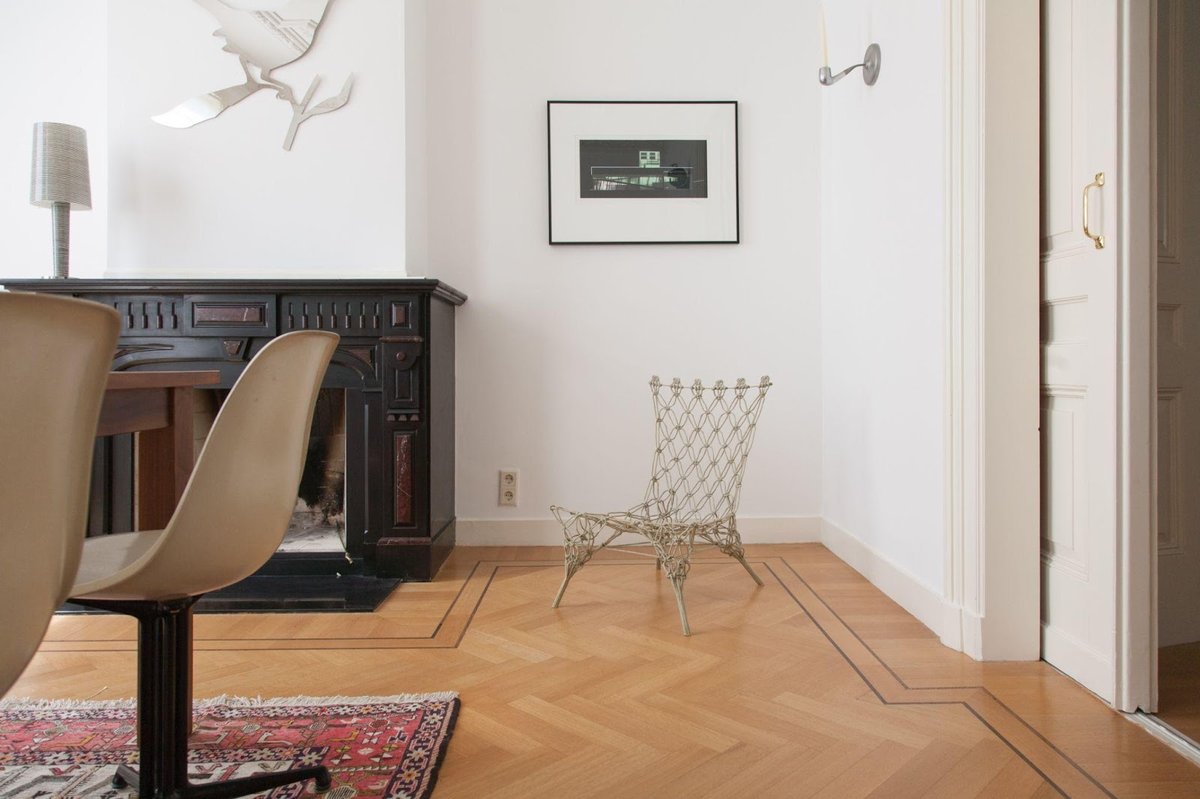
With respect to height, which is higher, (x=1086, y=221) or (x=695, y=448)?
(x=1086, y=221)

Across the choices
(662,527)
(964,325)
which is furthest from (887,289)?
(662,527)

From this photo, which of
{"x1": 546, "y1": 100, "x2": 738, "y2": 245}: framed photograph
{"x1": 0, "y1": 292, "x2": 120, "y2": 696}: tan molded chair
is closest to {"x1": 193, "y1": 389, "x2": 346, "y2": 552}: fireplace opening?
{"x1": 546, "y1": 100, "x2": 738, "y2": 245}: framed photograph

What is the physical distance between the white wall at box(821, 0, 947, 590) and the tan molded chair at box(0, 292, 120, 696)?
2.03 metres

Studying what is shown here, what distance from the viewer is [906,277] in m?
2.51

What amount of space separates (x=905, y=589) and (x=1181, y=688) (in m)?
0.77

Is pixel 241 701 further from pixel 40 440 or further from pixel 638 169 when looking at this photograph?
pixel 638 169

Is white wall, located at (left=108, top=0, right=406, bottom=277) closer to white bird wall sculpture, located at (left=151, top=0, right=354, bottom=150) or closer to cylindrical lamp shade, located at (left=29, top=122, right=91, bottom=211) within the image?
white bird wall sculpture, located at (left=151, top=0, right=354, bottom=150)

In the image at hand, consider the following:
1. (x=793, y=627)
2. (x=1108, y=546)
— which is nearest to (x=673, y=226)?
(x=793, y=627)

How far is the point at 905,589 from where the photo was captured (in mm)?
2535

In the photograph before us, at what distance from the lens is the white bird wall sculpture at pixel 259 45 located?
10.4 ft

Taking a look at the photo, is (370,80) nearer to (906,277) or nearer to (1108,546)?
(906,277)

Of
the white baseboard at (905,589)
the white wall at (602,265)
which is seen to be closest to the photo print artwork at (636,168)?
the white wall at (602,265)

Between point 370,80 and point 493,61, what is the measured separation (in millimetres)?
595

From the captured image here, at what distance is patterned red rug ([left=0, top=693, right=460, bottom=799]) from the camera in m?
1.46
